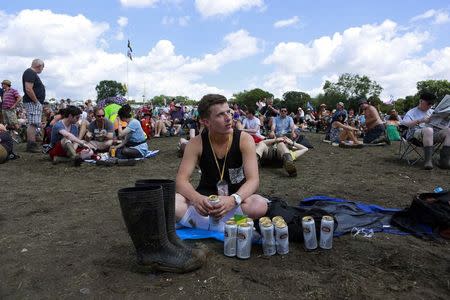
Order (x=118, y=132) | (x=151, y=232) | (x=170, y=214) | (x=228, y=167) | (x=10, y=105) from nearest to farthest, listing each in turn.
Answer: (x=151, y=232) → (x=170, y=214) → (x=228, y=167) → (x=118, y=132) → (x=10, y=105)

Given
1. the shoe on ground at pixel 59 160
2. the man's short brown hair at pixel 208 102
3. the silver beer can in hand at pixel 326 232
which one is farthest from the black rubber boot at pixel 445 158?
the shoe on ground at pixel 59 160

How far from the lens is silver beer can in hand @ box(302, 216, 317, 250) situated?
2.98 metres

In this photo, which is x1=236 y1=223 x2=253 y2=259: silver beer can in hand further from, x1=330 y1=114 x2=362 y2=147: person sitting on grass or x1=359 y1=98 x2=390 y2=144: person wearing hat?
x1=359 y1=98 x2=390 y2=144: person wearing hat

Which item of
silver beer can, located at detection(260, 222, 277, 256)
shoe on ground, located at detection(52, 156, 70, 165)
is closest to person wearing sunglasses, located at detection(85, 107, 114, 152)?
shoe on ground, located at detection(52, 156, 70, 165)

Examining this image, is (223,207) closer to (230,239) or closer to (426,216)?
(230,239)

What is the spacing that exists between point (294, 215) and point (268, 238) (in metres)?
0.52

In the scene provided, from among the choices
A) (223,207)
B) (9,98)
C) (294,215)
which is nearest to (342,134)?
(294,215)

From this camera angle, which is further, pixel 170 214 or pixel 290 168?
pixel 290 168

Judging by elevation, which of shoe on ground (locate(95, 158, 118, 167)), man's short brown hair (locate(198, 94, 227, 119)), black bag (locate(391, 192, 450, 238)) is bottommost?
shoe on ground (locate(95, 158, 118, 167))

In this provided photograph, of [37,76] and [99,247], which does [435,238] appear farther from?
[37,76]

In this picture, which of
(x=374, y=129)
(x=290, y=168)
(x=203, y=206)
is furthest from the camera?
(x=374, y=129)

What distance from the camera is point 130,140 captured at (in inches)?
319

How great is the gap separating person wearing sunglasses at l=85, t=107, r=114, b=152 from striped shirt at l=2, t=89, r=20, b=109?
3034 mm

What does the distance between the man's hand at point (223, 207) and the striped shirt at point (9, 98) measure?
8.90 metres
